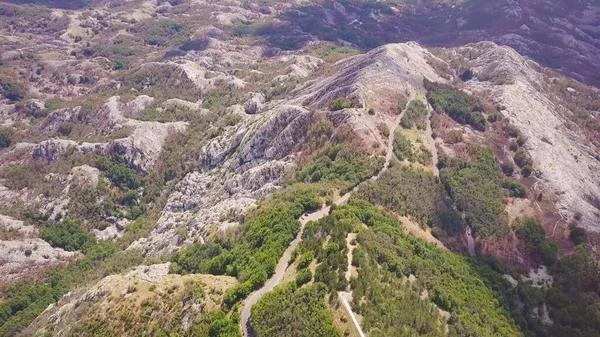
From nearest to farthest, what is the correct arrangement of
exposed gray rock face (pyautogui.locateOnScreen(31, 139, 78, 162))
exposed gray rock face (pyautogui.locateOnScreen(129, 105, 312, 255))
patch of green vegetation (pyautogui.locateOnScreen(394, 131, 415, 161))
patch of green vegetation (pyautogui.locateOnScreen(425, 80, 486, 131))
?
1. exposed gray rock face (pyautogui.locateOnScreen(129, 105, 312, 255))
2. patch of green vegetation (pyautogui.locateOnScreen(394, 131, 415, 161))
3. patch of green vegetation (pyautogui.locateOnScreen(425, 80, 486, 131))
4. exposed gray rock face (pyautogui.locateOnScreen(31, 139, 78, 162))

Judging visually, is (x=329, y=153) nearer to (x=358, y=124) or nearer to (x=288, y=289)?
(x=358, y=124)

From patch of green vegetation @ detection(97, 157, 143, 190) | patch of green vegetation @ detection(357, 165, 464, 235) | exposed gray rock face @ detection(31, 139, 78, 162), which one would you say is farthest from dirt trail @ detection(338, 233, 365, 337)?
exposed gray rock face @ detection(31, 139, 78, 162)

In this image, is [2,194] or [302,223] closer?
[302,223]

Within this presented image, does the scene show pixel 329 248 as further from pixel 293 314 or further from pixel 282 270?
pixel 293 314

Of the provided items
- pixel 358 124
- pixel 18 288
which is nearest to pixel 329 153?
pixel 358 124

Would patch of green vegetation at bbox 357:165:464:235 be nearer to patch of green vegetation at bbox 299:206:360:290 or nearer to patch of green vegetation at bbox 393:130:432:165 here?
patch of green vegetation at bbox 393:130:432:165

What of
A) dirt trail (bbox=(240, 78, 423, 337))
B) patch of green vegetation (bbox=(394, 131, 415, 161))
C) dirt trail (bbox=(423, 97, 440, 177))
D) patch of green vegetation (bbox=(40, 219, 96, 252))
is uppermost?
dirt trail (bbox=(240, 78, 423, 337))
